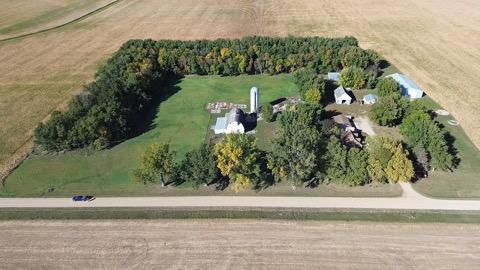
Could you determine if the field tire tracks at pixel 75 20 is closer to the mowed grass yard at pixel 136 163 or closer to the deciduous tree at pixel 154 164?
the mowed grass yard at pixel 136 163

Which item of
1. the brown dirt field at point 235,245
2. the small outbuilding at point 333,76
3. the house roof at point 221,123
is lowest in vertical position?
the brown dirt field at point 235,245

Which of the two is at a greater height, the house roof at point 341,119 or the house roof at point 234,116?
the house roof at point 234,116

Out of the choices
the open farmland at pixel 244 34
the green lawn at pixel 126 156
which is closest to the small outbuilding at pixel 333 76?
the green lawn at pixel 126 156

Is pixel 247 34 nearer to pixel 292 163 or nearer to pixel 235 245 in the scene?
pixel 292 163

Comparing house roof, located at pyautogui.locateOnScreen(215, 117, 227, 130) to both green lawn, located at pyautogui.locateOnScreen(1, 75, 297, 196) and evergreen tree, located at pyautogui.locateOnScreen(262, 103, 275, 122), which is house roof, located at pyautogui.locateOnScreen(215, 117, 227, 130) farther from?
evergreen tree, located at pyautogui.locateOnScreen(262, 103, 275, 122)

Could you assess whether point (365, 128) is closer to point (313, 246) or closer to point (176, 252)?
point (313, 246)

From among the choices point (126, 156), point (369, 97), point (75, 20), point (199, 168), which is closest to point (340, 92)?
point (369, 97)

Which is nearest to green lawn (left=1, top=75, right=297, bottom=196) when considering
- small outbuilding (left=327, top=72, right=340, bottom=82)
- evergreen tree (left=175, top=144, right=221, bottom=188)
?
evergreen tree (left=175, top=144, right=221, bottom=188)
